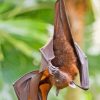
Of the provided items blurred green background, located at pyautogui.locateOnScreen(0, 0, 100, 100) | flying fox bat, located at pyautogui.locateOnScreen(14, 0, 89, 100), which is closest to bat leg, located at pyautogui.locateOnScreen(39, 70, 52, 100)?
flying fox bat, located at pyautogui.locateOnScreen(14, 0, 89, 100)

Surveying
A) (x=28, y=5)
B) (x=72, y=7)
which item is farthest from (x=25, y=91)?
(x=28, y=5)

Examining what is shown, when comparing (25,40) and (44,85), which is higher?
(44,85)

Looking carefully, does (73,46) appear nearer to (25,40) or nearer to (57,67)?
(57,67)

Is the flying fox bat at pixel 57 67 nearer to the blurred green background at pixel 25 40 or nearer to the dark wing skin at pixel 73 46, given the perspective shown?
the dark wing skin at pixel 73 46

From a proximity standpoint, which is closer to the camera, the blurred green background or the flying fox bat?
the flying fox bat

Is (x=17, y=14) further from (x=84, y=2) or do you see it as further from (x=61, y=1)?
(x=61, y=1)

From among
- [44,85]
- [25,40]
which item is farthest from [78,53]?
[25,40]

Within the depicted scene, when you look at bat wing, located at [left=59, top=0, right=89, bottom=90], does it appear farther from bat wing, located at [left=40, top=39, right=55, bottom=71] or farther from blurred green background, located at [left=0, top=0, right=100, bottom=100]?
blurred green background, located at [left=0, top=0, right=100, bottom=100]

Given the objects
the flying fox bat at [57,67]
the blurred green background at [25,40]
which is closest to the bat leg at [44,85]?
the flying fox bat at [57,67]
